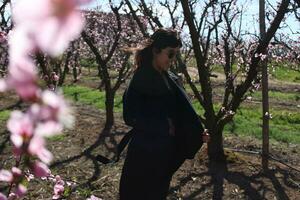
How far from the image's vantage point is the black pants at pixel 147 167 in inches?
141

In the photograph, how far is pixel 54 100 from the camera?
477 millimetres

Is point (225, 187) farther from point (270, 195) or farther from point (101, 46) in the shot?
point (101, 46)

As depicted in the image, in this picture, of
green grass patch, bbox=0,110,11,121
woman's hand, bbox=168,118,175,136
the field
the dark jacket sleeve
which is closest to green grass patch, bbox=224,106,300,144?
the field

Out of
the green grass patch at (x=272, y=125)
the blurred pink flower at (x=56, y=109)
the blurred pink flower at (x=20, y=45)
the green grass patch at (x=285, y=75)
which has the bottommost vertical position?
the green grass patch at (x=272, y=125)

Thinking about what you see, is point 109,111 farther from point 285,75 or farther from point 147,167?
point 285,75

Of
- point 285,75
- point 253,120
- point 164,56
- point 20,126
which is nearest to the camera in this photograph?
point 20,126

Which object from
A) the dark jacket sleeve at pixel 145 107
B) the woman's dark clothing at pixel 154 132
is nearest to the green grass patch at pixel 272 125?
the woman's dark clothing at pixel 154 132

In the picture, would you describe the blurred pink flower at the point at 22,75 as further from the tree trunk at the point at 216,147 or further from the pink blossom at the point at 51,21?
the tree trunk at the point at 216,147

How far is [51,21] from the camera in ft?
1.40

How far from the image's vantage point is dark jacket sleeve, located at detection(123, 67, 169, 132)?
3.51 metres

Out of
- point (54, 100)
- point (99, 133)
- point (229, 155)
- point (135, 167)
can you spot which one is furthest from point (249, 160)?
point (54, 100)

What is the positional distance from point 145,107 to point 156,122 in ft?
0.42

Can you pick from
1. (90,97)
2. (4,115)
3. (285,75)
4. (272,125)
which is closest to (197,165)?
(272,125)

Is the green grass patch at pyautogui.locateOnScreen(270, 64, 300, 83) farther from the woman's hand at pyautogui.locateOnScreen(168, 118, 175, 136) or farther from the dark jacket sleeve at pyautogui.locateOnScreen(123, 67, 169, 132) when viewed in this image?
the dark jacket sleeve at pyautogui.locateOnScreen(123, 67, 169, 132)
